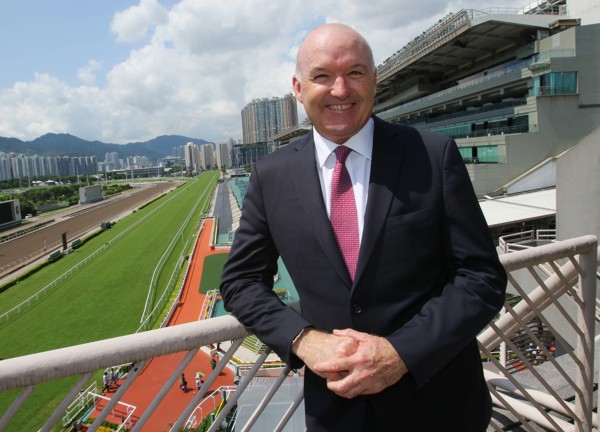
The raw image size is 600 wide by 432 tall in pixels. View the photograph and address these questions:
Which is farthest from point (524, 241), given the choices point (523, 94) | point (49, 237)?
point (49, 237)

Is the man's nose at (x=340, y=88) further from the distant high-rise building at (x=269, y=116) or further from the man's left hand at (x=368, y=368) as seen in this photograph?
the distant high-rise building at (x=269, y=116)

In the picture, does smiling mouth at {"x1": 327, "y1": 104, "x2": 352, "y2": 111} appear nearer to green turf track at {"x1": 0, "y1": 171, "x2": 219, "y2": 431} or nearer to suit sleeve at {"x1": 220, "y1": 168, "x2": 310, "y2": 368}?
suit sleeve at {"x1": 220, "y1": 168, "x2": 310, "y2": 368}

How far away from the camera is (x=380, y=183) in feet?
4.48

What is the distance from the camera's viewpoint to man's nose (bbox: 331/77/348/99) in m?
1.39

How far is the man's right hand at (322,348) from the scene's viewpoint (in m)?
1.21

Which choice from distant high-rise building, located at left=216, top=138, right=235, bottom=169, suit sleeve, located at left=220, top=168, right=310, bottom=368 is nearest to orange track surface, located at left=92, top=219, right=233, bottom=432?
suit sleeve, located at left=220, top=168, right=310, bottom=368


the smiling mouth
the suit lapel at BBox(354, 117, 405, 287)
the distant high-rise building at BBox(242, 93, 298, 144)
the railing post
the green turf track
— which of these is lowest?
the green turf track

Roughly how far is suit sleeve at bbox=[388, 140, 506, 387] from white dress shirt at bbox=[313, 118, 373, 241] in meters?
0.24

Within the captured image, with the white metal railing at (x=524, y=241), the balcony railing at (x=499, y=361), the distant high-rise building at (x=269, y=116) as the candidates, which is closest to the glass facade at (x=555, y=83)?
the white metal railing at (x=524, y=241)

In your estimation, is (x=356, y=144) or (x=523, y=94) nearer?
(x=356, y=144)

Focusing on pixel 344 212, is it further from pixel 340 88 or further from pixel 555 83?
pixel 555 83

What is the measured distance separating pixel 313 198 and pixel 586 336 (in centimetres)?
169

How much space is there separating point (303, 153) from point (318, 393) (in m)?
0.79

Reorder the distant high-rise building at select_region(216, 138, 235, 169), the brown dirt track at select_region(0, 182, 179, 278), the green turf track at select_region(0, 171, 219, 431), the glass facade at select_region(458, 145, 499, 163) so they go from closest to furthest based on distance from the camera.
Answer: the green turf track at select_region(0, 171, 219, 431) → the glass facade at select_region(458, 145, 499, 163) → the brown dirt track at select_region(0, 182, 179, 278) → the distant high-rise building at select_region(216, 138, 235, 169)
